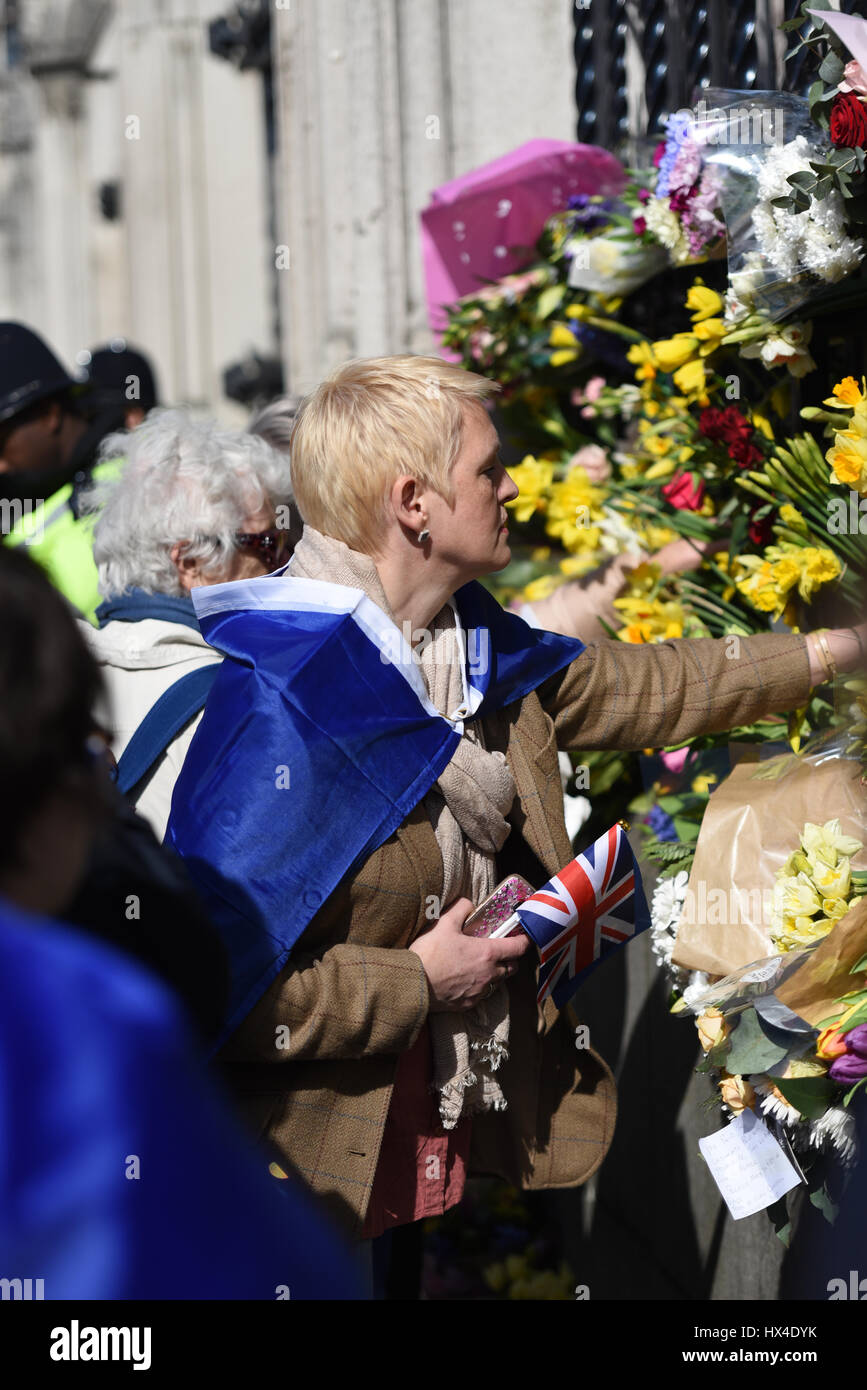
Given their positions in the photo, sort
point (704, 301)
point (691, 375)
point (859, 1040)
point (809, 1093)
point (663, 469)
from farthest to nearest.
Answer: point (663, 469)
point (691, 375)
point (704, 301)
point (809, 1093)
point (859, 1040)

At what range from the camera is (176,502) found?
112 inches

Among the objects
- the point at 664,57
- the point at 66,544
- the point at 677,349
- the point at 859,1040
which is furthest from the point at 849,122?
the point at 66,544

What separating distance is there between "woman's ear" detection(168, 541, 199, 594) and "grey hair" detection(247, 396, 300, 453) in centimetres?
79

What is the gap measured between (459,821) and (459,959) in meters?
0.20

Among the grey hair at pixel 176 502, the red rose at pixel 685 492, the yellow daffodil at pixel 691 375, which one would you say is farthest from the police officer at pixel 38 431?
the yellow daffodil at pixel 691 375

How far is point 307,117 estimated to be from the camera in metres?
6.36

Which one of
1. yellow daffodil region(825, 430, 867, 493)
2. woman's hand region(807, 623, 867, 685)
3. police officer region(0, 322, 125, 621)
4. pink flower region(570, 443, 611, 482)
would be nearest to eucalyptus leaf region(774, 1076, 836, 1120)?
woman's hand region(807, 623, 867, 685)

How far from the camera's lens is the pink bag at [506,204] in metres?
4.02

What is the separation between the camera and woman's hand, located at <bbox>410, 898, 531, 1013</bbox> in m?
2.14

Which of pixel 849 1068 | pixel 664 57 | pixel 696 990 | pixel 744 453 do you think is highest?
pixel 664 57

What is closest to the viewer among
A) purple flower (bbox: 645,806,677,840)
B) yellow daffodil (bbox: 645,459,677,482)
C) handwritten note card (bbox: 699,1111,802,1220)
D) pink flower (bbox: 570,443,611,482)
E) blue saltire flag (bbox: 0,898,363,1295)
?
blue saltire flag (bbox: 0,898,363,1295)

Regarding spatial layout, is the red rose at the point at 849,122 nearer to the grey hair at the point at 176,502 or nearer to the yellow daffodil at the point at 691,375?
the yellow daffodil at the point at 691,375

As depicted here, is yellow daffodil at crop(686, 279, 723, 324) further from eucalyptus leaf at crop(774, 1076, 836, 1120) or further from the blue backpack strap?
eucalyptus leaf at crop(774, 1076, 836, 1120)

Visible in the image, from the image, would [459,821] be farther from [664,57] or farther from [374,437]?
[664,57]
